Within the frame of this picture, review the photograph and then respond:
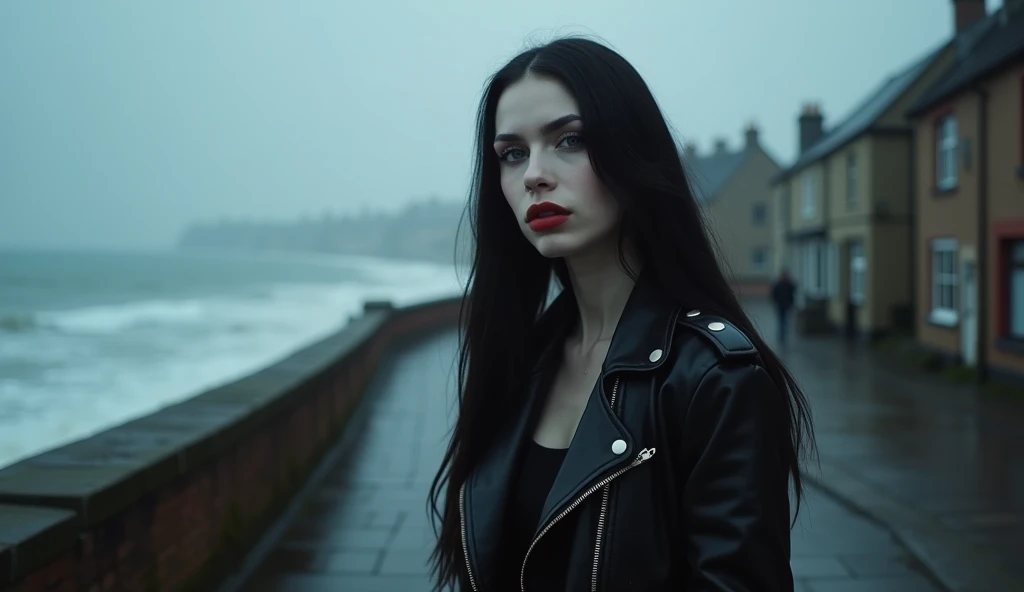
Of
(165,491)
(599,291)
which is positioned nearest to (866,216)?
(165,491)

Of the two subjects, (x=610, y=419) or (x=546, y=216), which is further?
(x=546, y=216)

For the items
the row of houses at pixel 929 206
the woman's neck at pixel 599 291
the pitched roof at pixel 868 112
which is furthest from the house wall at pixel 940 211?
the woman's neck at pixel 599 291

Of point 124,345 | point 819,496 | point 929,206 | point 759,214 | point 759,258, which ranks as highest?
point 759,214

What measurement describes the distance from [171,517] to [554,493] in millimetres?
2744

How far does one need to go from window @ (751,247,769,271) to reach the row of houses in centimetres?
1605

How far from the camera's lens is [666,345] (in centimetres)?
164

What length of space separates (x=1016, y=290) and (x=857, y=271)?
975cm

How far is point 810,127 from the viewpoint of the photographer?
32.0 m

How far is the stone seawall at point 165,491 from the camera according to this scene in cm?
286

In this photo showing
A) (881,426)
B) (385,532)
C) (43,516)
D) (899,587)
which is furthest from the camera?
(881,426)

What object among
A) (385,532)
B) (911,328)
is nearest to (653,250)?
(385,532)

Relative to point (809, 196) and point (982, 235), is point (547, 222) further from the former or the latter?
point (809, 196)

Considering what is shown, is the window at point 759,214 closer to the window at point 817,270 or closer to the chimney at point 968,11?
the window at point 817,270

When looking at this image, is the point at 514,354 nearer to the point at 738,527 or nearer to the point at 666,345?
the point at 666,345
